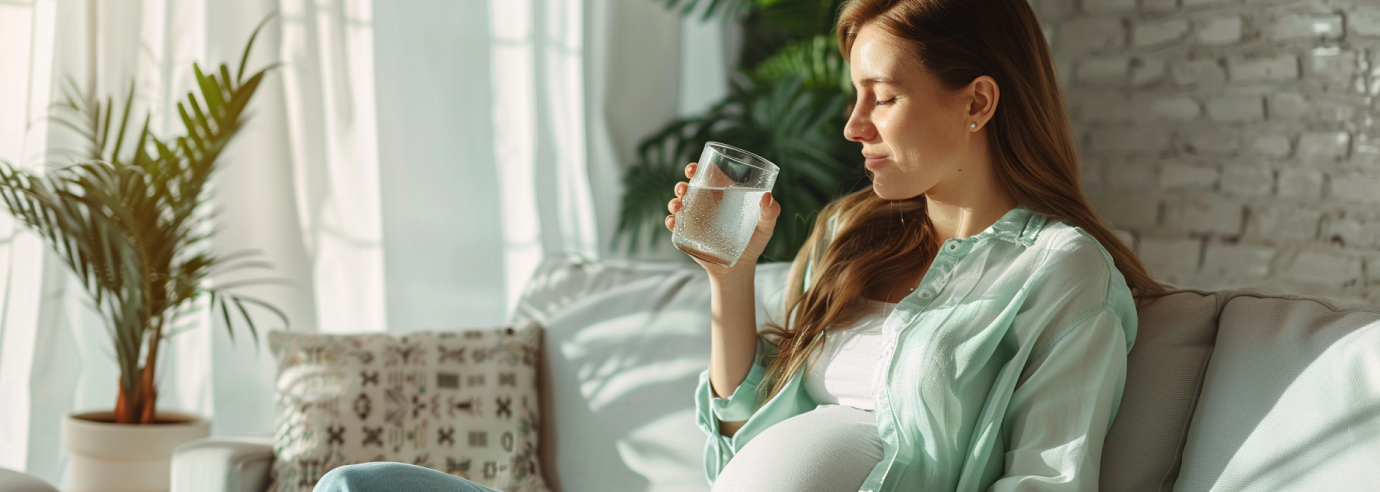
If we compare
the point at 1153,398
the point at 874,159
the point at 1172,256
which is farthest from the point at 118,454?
the point at 1172,256

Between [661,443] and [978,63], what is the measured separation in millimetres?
812

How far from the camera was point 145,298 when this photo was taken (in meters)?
1.81

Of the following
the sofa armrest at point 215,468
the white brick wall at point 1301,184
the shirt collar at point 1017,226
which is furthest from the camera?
the white brick wall at point 1301,184

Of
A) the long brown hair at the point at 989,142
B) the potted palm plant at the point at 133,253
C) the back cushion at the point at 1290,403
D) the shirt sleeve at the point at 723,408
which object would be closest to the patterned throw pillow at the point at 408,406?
the potted palm plant at the point at 133,253

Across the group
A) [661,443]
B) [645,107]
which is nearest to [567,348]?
[661,443]

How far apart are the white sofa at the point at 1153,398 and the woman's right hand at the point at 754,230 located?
23 centimetres

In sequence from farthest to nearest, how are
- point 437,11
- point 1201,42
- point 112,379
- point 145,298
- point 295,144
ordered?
point 1201,42
point 437,11
point 295,144
point 112,379
point 145,298

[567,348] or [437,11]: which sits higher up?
[437,11]

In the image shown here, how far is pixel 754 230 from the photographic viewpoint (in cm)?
121

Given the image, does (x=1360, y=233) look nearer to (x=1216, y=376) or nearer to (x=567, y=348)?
(x=1216, y=376)

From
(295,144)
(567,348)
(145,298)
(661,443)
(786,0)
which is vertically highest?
(786,0)

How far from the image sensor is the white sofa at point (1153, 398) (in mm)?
1063

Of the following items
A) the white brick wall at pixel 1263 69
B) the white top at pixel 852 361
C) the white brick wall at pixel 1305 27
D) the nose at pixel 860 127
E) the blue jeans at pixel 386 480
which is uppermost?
the white brick wall at pixel 1305 27

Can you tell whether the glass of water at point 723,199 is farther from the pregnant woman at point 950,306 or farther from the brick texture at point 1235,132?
the brick texture at point 1235,132
